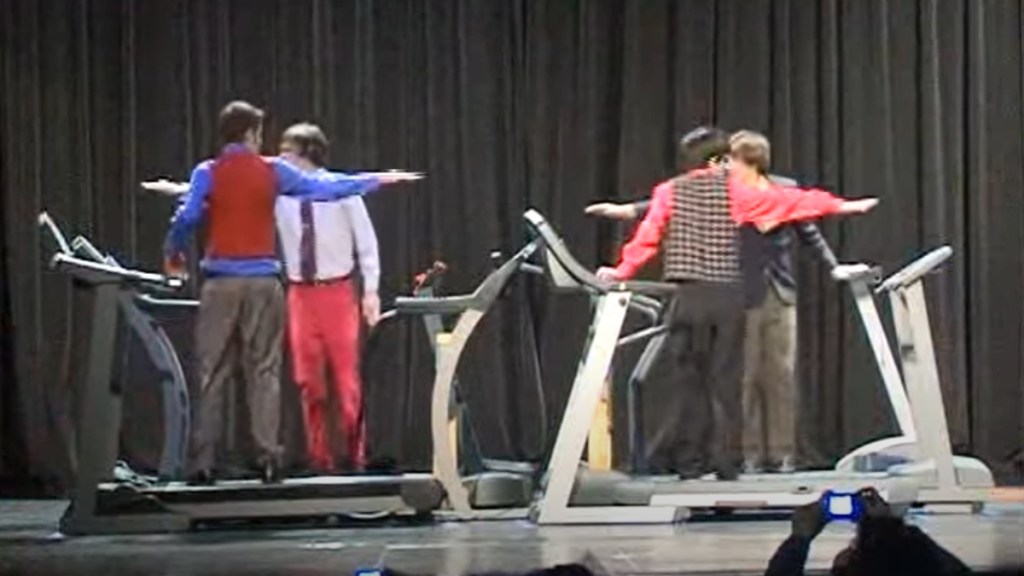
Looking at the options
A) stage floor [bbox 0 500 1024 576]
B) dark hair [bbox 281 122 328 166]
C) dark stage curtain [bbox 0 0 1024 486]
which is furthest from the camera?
dark stage curtain [bbox 0 0 1024 486]

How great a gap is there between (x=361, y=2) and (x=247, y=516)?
2.70 metres

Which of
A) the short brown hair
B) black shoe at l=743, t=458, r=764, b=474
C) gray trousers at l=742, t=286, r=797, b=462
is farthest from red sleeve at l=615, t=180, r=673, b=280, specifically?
black shoe at l=743, t=458, r=764, b=474

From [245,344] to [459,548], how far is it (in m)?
1.10

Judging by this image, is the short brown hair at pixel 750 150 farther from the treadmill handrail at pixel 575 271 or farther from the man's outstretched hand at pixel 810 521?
the man's outstretched hand at pixel 810 521

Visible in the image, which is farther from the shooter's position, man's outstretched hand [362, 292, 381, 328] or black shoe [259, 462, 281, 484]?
man's outstretched hand [362, 292, 381, 328]

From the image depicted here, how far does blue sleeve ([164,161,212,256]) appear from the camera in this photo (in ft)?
19.5

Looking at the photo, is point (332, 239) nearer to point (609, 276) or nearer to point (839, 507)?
point (609, 276)

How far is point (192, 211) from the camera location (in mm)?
5961

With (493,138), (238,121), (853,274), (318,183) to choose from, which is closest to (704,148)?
(853,274)

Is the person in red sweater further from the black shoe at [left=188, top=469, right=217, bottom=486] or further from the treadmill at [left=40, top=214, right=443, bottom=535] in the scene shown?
the black shoe at [left=188, top=469, right=217, bottom=486]

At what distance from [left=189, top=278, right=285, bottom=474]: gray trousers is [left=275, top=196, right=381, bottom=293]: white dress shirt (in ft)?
1.83

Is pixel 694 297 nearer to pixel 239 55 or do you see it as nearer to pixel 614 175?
pixel 614 175

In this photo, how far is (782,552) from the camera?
2367 millimetres

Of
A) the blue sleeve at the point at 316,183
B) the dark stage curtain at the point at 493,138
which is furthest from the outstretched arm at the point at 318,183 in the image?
the dark stage curtain at the point at 493,138
